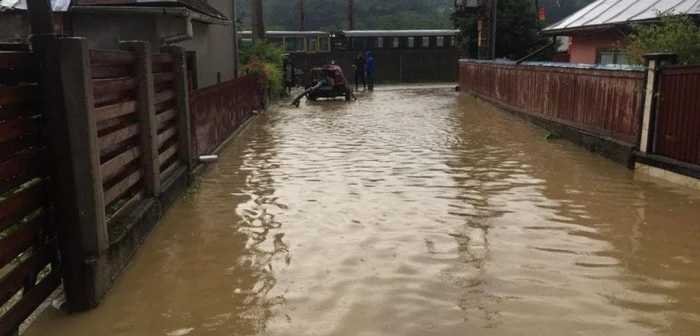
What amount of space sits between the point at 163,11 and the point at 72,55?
800cm

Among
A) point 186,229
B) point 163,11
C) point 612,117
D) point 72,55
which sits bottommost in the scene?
point 186,229

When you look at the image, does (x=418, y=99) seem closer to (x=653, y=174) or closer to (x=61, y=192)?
(x=653, y=174)

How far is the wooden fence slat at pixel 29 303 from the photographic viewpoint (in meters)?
3.60

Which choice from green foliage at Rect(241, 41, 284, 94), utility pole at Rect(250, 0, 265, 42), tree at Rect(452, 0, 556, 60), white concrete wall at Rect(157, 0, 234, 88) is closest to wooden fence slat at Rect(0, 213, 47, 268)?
white concrete wall at Rect(157, 0, 234, 88)

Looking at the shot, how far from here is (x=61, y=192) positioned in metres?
4.13

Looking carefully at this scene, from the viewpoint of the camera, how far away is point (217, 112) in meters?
11.6

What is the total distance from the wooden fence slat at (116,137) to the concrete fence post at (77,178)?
562mm

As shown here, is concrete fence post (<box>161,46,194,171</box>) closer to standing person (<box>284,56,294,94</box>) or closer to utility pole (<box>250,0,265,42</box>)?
standing person (<box>284,56,294,94</box>)

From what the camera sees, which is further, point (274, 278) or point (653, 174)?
point (653, 174)

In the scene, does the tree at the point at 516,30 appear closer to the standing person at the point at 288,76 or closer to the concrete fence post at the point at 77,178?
the standing person at the point at 288,76

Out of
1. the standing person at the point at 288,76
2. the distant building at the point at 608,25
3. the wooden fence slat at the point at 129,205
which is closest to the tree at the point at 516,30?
the distant building at the point at 608,25

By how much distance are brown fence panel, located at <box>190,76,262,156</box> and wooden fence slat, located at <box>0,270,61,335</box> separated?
16.0 feet

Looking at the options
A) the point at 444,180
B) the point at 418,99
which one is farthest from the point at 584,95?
the point at 418,99

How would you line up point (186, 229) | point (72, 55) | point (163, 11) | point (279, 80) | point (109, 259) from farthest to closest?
1. point (279, 80)
2. point (163, 11)
3. point (186, 229)
4. point (109, 259)
5. point (72, 55)
